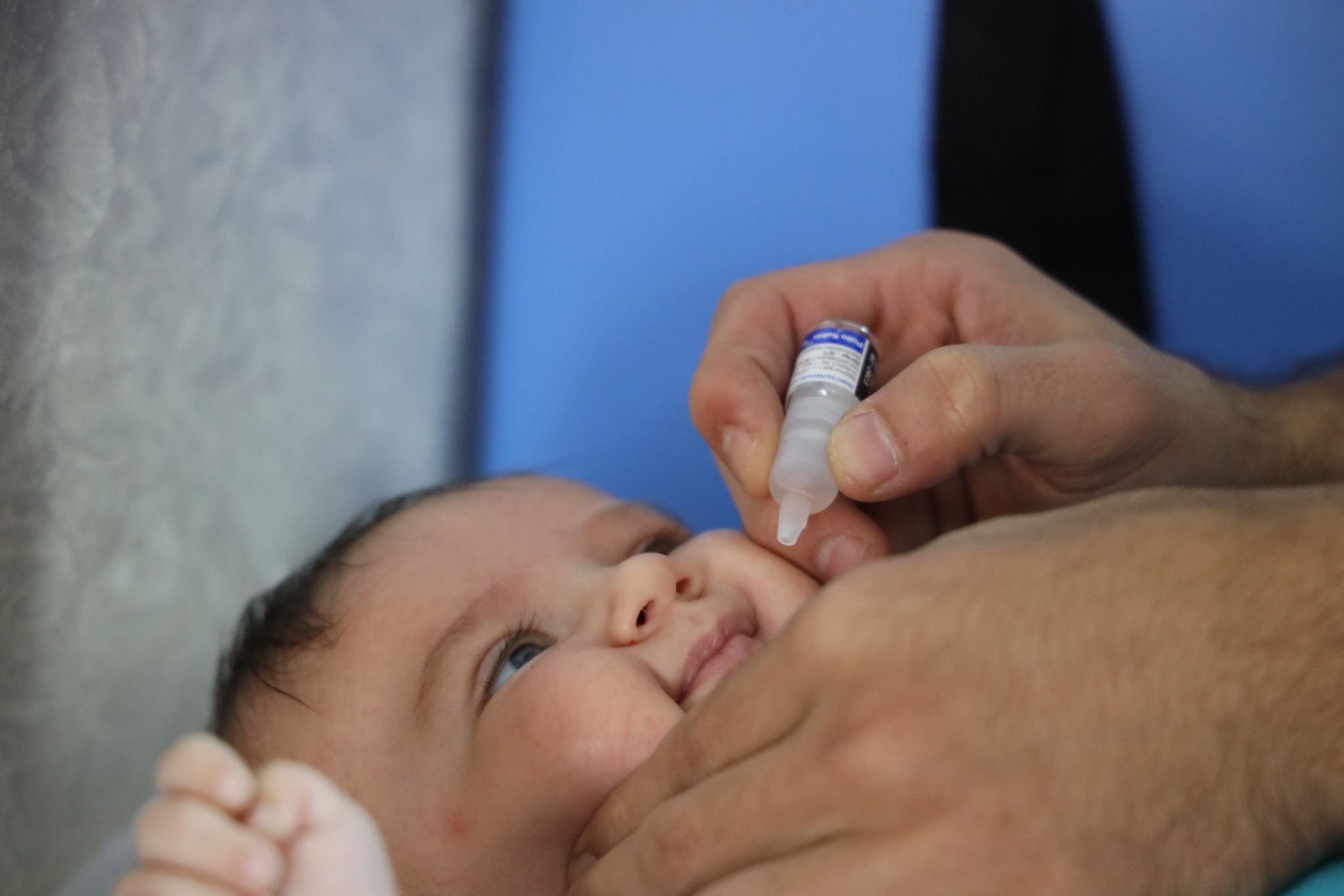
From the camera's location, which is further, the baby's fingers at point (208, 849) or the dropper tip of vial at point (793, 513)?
the dropper tip of vial at point (793, 513)

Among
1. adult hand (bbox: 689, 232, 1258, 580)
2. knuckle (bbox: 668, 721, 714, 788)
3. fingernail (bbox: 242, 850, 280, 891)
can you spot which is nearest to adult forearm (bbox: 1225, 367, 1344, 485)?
adult hand (bbox: 689, 232, 1258, 580)

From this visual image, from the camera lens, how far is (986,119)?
1.71 meters

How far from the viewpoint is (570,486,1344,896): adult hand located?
59 centimetres

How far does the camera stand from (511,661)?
997 mm

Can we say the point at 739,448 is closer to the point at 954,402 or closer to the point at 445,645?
the point at 954,402

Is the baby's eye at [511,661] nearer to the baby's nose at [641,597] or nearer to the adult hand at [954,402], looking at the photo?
the baby's nose at [641,597]

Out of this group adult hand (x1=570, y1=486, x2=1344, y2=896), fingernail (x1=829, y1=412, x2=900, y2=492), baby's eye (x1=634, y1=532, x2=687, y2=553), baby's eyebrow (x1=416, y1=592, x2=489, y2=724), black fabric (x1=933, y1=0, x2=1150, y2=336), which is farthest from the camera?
black fabric (x1=933, y1=0, x2=1150, y2=336)

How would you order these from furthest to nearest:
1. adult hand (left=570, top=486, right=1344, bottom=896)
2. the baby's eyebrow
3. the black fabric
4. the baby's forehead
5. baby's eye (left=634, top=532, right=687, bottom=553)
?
1. the black fabric
2. baby's eye (left=634, top=532, right=687, bottom=553)
3. the baby's forehead
4. the baby's eyebrow
5. adult hand (left=570, top=486, right=1344, bottom=896)

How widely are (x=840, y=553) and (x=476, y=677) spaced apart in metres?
0.37

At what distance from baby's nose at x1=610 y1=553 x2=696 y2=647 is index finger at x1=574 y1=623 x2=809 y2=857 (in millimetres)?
186

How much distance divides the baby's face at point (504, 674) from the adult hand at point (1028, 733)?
158 millimetres

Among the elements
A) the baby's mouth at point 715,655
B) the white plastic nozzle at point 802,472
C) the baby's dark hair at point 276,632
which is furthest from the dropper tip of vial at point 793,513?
the baby's dark hair at point 276,632

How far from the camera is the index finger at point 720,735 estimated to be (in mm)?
650

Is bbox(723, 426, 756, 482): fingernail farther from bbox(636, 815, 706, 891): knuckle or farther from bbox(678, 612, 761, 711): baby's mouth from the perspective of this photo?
bbox(636, 815, 706, 891): knuckle
